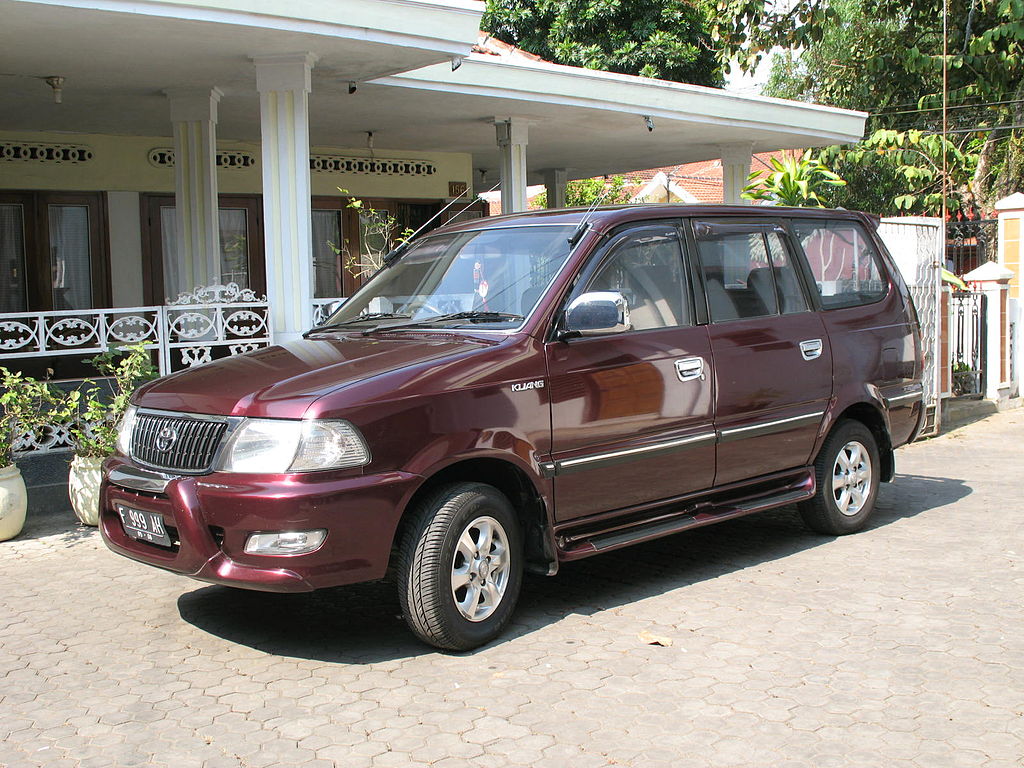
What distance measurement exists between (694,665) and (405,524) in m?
1.41

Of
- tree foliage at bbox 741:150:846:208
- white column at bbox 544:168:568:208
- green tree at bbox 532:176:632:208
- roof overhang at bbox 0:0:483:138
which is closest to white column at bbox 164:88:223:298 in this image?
roof overhang at bbox 0:0:483:138

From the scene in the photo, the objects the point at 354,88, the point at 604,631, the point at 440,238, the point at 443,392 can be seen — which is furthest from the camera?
the point at 354,88

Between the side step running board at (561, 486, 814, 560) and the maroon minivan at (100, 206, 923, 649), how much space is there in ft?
0.05

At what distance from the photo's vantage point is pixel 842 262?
7.06 metres

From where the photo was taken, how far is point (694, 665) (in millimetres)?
4672

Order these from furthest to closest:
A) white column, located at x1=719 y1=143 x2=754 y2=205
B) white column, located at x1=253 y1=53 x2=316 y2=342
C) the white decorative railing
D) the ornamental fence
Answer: white column, located at x1=719 y1=143 x2=754 y2=205 < white column, located at x1=253 y1=53 x2=316 y2=342 < the white decorative railing < the ornamental fence

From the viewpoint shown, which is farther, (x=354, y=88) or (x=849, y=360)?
(x=354, y=88)

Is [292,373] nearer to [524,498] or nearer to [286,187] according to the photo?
[524,498]

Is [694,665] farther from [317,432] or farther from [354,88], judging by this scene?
[354,88]

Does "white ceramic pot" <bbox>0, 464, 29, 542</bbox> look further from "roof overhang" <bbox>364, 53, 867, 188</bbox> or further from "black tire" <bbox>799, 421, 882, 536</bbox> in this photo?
"black tire" <bbox>799, 421, 882, 536</bbox>

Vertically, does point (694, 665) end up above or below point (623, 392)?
below

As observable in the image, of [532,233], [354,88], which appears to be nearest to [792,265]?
[532,233]

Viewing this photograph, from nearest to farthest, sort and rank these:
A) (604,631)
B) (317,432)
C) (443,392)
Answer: (317,432), (443,392), (604,631)

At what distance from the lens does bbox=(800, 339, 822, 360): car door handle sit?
6.46 metres
